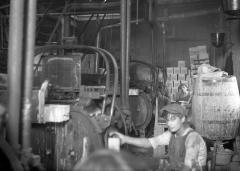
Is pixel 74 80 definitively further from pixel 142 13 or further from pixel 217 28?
pixel 217 28

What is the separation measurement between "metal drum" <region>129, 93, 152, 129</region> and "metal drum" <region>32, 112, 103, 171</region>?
10.6 ft

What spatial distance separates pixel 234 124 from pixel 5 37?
6082 millimetres

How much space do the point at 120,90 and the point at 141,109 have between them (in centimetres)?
154

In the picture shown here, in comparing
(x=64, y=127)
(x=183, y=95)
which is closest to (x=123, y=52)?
(x=183, y=95)

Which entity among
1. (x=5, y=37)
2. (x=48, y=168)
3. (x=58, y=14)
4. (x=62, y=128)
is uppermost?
(x=58, y=14)

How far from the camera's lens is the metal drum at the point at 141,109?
24.4ft

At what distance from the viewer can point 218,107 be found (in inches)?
232

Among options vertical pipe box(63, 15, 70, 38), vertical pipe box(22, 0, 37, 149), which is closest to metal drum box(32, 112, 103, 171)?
vertical pipe box(22, 0, 37, 149)

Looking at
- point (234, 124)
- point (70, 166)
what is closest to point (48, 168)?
point (70, 166)

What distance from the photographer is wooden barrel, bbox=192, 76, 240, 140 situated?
5.91 meters

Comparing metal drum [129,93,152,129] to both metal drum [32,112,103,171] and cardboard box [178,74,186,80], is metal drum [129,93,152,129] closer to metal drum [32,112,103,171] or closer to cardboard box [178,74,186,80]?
cardboard box [178,74,186,80]

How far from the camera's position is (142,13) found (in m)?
9.12

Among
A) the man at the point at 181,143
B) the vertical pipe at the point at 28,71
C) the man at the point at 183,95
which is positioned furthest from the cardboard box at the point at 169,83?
the vertical pipe at the point at 28,71

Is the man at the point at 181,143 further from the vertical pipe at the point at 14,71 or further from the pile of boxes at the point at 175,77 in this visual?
the pile of boxes at the point at 175,77
